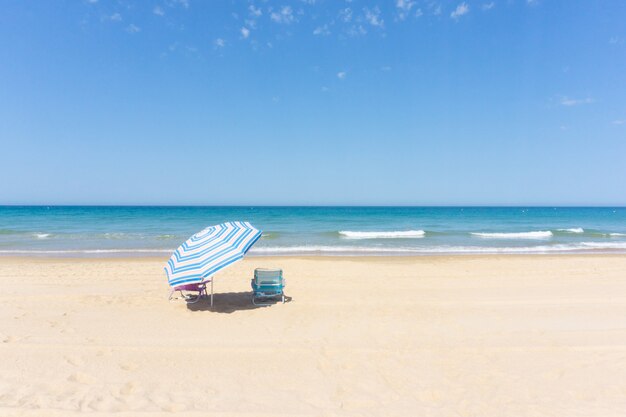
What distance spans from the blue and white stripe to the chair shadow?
0.89 m

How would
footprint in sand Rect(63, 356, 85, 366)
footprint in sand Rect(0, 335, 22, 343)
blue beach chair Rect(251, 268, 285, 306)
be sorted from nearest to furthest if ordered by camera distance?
footprint in sand Rect(63, 356, 85, 366) < footprint in sand Rect(0, 335, 22, 343) < blue beach chair Rect(251, 268, 285, 306)

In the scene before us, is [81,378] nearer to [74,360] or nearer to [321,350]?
[74,360]


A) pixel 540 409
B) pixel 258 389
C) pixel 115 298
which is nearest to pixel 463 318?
pixel 540 409

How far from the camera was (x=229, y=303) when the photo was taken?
8.53 metres

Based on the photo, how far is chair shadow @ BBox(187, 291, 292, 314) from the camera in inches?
316

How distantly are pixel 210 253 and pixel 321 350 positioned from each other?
128 inches

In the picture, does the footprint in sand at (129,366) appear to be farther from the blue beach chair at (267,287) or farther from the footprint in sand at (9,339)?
the blue beach chair at (267,287)

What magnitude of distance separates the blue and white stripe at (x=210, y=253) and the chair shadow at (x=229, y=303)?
0.89 metres

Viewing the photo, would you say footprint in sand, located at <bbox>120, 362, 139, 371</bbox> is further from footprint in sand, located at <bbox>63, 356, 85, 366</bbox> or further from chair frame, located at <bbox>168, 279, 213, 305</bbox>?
chair frame, located at <bbox>168, 279, 213, 305</bbox>

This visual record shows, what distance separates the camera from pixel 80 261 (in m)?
14.7

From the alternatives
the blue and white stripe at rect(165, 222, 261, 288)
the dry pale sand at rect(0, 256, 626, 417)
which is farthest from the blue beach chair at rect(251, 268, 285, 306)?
the blue and white stripe at rect(165, 222, 261, 288)

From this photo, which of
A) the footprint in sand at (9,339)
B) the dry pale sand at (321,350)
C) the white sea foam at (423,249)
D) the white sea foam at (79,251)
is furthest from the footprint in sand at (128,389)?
the white sea foam at (79,251)

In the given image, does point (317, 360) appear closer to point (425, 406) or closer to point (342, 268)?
point (425, 406)

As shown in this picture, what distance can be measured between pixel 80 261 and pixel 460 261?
15921 millimetres
